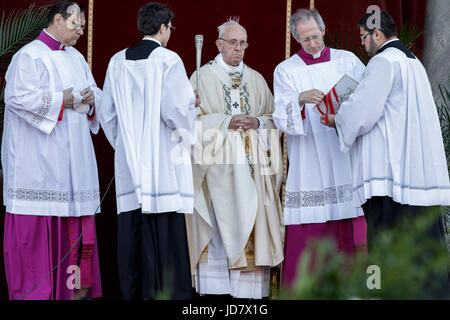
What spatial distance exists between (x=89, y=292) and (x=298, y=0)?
3.68 m

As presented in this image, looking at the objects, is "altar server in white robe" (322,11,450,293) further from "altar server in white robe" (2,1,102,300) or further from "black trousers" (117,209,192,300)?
"altar server in white robe" (2,1,102,300)

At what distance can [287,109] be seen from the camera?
225 inches

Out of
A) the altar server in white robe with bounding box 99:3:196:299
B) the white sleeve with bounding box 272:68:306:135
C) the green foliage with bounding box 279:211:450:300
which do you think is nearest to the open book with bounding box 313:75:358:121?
the white sleeve with bounding box 272:68:306:135

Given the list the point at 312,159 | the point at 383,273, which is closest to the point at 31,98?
the point at 312,159

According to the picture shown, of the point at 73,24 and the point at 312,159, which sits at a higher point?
the point at 73,24

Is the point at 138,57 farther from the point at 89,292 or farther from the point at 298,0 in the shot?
the point at 298,0

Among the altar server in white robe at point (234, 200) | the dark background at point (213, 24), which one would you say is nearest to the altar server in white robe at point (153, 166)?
the altar server in white robe at point (234, 200)

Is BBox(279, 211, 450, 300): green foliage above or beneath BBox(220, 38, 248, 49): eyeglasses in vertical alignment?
beneath

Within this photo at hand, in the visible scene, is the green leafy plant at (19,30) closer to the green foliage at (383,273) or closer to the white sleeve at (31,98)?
the white sleeve at (31,98)

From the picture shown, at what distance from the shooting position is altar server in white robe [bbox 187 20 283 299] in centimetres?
585

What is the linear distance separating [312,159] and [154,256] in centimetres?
167

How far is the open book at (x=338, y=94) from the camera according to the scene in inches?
205

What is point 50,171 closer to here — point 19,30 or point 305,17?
point 19,30

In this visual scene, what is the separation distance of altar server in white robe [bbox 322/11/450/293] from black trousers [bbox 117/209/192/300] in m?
1.35
